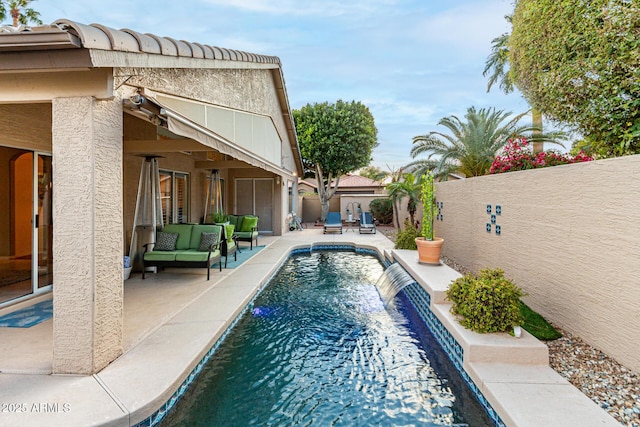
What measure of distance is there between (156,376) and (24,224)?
9085 millimetres

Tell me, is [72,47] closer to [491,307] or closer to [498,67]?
Answer: [491,307]

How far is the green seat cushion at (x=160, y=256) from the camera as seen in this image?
27.2 ft

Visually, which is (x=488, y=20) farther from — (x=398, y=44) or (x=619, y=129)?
(x=619, y=129)

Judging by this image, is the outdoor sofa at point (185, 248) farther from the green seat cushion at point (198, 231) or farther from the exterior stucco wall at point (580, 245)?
the exterior stucco wall at point (580, 245)

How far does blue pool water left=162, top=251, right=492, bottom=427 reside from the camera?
373 cm

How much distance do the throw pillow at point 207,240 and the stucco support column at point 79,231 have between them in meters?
4.87

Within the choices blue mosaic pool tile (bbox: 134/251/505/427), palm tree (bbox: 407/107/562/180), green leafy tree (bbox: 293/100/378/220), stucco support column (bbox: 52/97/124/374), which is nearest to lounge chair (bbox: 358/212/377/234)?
palm tree (bbox: 407/107/562/180)

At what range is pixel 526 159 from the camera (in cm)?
816

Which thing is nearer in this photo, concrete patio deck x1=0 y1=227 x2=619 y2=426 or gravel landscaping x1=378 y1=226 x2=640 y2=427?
concrete patio deck x1=0 y1=227 x2=619 y2=426

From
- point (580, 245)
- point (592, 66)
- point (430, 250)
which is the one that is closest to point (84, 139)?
point (580, 245)

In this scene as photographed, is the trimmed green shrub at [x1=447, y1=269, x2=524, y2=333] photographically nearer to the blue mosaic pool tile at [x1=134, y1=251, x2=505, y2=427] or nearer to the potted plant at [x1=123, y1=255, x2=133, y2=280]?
the blue mosaic pool tile at [x1=134, y1=251, x2=505, y2=427]

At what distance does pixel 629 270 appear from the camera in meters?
4.13

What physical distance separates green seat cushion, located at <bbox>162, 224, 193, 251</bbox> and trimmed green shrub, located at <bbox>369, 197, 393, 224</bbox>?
16668mm

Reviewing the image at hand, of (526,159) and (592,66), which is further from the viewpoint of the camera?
(526,159)
